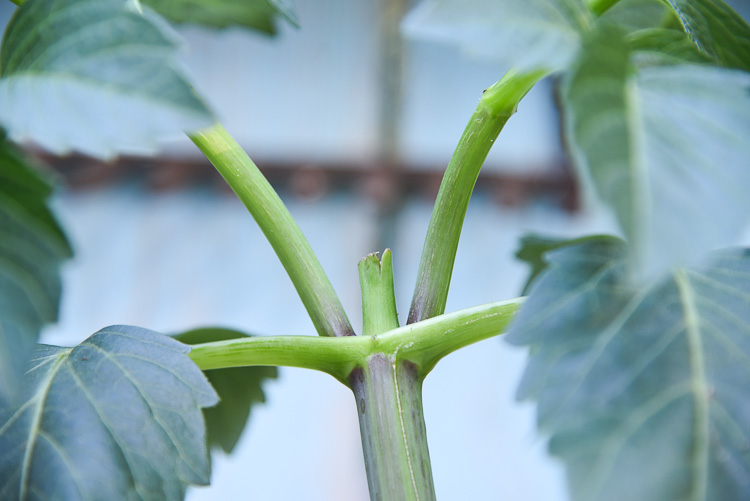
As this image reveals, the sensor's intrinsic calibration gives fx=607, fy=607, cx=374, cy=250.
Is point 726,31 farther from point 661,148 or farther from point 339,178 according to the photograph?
point 339,178

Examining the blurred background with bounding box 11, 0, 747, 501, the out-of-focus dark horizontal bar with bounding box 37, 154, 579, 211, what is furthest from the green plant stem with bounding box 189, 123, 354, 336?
the out-of-focus dark horizontal bar with bounding box 37, 154, 579, 211

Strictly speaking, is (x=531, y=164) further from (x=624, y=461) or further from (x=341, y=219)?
(x=624, y=461)

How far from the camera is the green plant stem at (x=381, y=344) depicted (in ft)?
0.67

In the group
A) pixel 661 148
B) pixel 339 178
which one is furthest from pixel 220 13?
pixel 339 178

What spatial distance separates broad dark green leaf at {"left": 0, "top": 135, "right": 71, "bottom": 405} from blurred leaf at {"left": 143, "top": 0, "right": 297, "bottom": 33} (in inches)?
9.0

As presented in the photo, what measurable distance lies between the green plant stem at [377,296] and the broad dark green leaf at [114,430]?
0.06 m

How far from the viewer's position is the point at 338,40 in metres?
1.64

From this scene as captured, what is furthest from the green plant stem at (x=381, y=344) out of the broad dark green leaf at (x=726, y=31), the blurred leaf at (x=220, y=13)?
the blurred leaf at (x=220, y=13)

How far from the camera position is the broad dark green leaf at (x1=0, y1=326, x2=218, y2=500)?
19 cm

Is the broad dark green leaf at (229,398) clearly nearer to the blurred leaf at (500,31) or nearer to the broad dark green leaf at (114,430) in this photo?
the broad dark green leaf at (114,430)

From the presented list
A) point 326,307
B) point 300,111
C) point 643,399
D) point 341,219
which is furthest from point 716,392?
point 300,111

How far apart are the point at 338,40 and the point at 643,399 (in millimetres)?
1612

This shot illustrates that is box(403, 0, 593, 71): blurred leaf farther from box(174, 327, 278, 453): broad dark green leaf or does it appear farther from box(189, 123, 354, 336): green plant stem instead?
box(174, 327, 278, 453): broad dark green leaf

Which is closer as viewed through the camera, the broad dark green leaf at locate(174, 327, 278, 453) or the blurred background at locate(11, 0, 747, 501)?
the broad dark green leaf at locate(174, 327, 278, 453)
